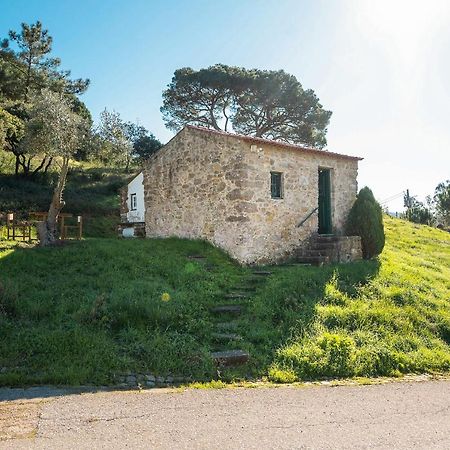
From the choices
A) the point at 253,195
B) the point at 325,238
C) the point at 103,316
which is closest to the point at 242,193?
the point at 253,195

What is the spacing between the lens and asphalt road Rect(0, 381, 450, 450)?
4168 mm

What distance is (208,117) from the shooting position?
97.8ft

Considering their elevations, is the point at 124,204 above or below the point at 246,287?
above

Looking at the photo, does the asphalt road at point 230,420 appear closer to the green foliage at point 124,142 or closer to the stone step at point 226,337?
the stone step at point 226,337

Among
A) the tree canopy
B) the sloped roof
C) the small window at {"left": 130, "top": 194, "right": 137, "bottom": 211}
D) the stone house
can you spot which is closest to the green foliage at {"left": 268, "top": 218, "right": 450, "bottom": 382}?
the stone house

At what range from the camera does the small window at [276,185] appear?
1352 cm

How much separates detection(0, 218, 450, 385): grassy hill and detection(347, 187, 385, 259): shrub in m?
1.75

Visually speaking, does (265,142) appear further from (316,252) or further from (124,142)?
(124,142)

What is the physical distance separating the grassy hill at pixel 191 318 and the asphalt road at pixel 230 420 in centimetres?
74

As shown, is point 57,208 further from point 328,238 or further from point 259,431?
point 259,431

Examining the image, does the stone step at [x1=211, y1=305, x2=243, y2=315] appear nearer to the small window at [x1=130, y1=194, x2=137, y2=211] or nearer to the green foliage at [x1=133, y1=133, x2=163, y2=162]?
the small window at [x1=130, y1=194, x2=137, y2=211]

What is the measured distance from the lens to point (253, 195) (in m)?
12.7

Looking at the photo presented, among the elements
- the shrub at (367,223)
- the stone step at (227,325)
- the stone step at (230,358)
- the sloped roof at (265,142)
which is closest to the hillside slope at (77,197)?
the sloped roof at (265,142)

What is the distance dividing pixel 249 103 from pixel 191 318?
77.9 feet
